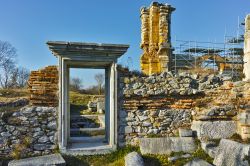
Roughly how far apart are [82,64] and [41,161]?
8.96 ft

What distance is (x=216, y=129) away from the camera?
6895 mm

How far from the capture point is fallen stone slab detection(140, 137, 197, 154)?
6.58m

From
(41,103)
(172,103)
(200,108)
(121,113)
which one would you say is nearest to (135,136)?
(121,113)

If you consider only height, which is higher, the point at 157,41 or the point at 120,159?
the point at 157,41

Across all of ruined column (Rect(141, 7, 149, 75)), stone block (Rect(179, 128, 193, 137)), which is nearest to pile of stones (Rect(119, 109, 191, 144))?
stone block (Rect(179, 128, 193, 137))

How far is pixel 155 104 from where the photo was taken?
7078 mm

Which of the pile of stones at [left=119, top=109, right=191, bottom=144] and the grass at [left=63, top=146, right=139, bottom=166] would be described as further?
the pile of stones at [left=119, top=109, right=191, bottom=144]

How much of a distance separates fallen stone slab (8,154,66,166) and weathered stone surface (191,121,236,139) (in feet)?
11.7

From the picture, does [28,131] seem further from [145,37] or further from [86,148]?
[145,37]

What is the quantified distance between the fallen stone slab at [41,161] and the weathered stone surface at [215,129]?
3555 millimetres

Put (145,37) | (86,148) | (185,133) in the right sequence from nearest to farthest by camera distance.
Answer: (86,148) < (185,133) < (145,37)

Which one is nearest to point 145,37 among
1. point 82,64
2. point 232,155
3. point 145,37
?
point 145,37

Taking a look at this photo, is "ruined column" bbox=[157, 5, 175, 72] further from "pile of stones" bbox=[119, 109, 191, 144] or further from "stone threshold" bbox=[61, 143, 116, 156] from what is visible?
"stone threshold" bbox=[61, 143, 116, 156]

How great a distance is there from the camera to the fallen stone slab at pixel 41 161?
5699mm
